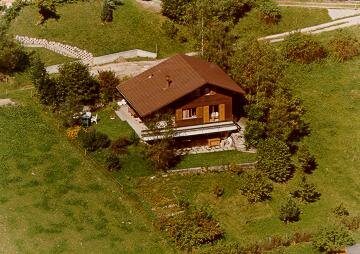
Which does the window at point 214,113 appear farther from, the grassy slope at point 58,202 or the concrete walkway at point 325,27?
the concrete walkway at point 325,27

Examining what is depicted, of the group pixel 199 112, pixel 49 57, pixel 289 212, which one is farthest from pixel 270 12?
pixel 289 212

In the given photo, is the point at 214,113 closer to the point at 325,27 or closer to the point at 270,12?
the point at 270,12

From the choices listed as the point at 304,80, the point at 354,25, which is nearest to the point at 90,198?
the point at 304,80

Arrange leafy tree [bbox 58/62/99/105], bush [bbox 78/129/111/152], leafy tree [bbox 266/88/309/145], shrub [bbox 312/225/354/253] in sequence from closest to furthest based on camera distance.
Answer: shrub [bbox 312/225/354/253] < bush [bbox 78/129/111/152] < leafy tree [bbox 266/88/309/145] < leafy tree [bbox 58/62/99/105]

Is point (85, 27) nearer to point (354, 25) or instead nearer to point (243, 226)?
point (354, 25)

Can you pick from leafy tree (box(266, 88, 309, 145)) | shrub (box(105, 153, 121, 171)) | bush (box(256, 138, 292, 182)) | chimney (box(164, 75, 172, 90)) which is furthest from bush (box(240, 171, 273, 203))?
chimney (box(164, 75, 172, 90))

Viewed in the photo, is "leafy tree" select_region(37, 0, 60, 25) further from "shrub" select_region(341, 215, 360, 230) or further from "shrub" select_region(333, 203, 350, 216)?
"shrub" select_region(341, 215, 360, 230)
